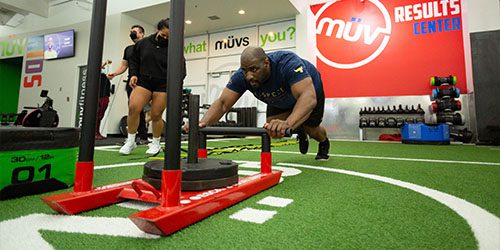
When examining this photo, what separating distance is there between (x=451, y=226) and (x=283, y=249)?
1.73 feet

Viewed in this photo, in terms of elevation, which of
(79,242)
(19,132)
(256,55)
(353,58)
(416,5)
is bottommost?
(79,242)

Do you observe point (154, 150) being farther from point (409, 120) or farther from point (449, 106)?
point (449, 106)

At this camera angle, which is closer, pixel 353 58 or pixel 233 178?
pixel 233 178

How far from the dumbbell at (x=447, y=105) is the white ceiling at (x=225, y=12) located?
4.06 meters

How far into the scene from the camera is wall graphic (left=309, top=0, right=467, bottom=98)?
566 centimetres

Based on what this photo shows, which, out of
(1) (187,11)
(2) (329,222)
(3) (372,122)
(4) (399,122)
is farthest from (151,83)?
(1) (187,11)

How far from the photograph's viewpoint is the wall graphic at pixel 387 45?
223 inches

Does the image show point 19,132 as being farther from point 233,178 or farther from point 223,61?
point 223,61

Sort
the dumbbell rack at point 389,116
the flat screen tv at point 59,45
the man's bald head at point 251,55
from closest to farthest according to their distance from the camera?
the man's bald head at point 251,55 < the dumbbell rack at point 389,116 < the flat screen tv at point 59,45

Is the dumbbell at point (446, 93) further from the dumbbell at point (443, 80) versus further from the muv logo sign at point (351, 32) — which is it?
the muv logo sign at point (351, 32)

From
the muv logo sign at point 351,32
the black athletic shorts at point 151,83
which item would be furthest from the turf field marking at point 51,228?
the muv logo sign at point 351,32

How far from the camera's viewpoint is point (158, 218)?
0.66m

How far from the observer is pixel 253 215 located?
879 millimetres

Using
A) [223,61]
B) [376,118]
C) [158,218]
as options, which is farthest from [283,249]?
[223,61]
